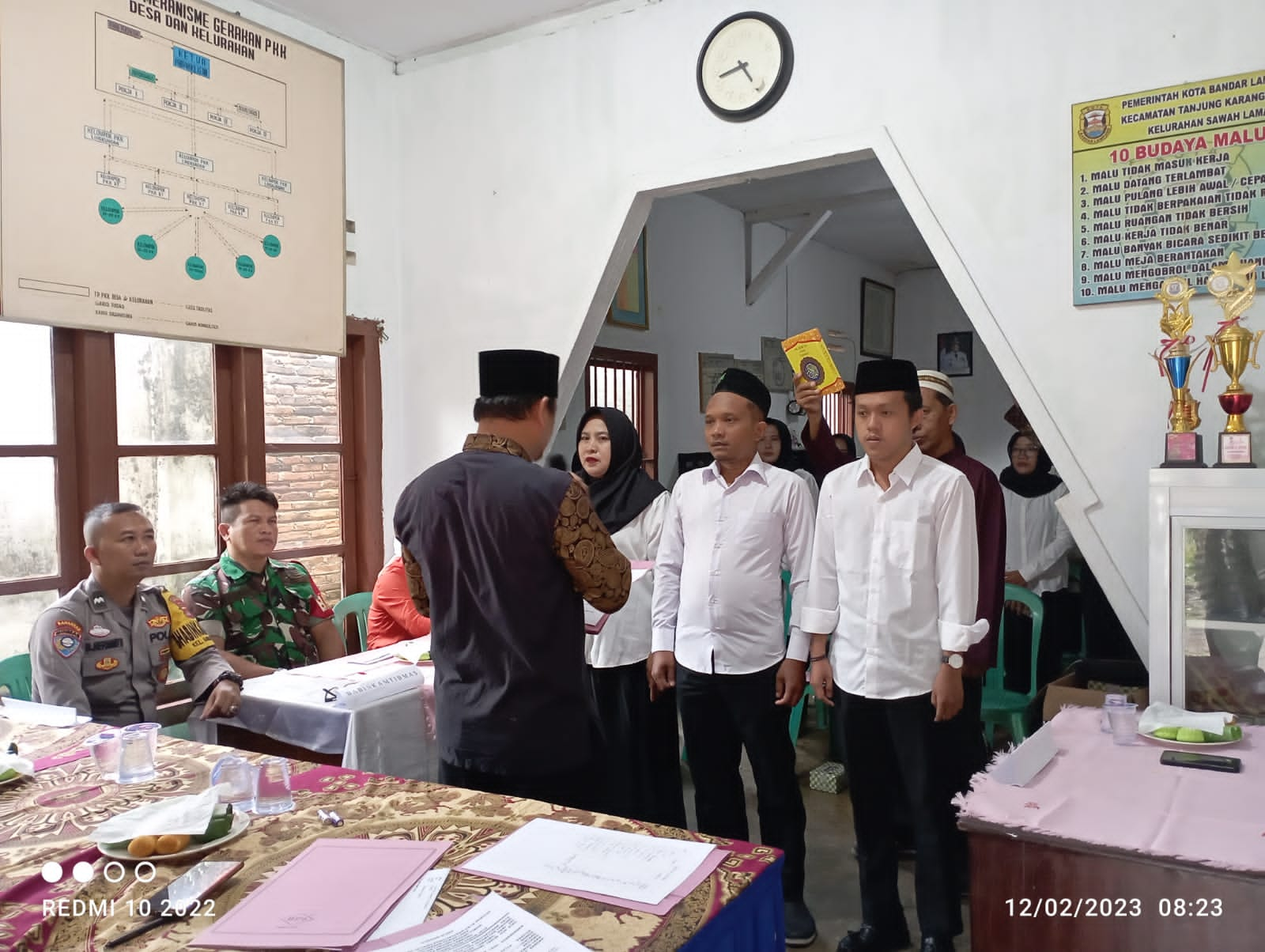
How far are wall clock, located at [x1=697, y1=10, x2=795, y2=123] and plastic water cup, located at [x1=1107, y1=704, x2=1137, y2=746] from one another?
7.12 ft

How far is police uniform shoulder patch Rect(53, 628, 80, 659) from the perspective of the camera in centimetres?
227

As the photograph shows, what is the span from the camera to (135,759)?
158cm

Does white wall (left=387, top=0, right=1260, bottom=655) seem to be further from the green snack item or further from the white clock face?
the green snack item

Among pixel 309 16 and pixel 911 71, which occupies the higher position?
pixel 309 16

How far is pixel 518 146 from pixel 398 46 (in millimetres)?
729

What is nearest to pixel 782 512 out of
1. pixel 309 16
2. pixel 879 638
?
pixel 879 638

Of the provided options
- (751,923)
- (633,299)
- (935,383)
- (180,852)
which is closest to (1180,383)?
(935,383)

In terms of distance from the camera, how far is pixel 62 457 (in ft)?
9.38

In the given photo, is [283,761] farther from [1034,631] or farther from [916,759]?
[1034,631]

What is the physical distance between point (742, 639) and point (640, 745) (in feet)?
2.09

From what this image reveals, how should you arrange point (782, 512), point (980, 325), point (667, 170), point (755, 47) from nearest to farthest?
point (782, 512)
point (980, 325)
point (755, 47)
point (667, 170)

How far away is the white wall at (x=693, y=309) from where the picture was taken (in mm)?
5598

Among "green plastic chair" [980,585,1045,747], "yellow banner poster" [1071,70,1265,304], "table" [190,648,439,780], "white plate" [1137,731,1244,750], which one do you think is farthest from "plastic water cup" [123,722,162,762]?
"green plastic chair" [980,585,1045,747]

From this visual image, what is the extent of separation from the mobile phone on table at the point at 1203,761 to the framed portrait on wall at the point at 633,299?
12.5 ft
